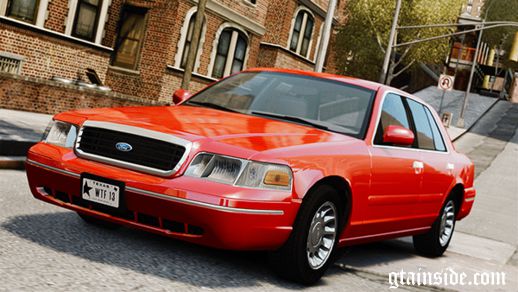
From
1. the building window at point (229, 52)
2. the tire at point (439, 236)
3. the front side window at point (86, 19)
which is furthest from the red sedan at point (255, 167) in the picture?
the building window at point (229, 52)

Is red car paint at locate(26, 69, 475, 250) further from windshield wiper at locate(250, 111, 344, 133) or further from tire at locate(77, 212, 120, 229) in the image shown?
tire at locate(77, 212, 120, 229)

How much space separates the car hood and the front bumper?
36 centimetres

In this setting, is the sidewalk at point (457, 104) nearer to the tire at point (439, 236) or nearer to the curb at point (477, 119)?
the curb at point (477, 119)

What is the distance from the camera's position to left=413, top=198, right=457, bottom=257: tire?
7.59 m

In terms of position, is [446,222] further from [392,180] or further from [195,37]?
[195,37]

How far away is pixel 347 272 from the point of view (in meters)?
6.09

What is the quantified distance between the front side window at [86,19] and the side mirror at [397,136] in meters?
17.4

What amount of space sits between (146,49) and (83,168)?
2036cm

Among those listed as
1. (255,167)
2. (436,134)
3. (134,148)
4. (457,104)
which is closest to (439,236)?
(436,134)

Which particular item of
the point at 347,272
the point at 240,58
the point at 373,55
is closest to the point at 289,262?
the point at 347,272

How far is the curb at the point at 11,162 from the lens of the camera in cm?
880

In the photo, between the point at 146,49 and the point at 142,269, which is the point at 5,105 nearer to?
the point at 146,49

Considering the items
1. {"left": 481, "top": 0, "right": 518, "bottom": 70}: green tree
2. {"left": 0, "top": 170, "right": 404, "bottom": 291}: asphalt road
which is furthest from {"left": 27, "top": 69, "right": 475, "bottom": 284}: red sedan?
{"left": 481, "top": 0, "right": 518, "bottom": 70}: green tree

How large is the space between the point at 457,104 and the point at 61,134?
4675 centimetres
